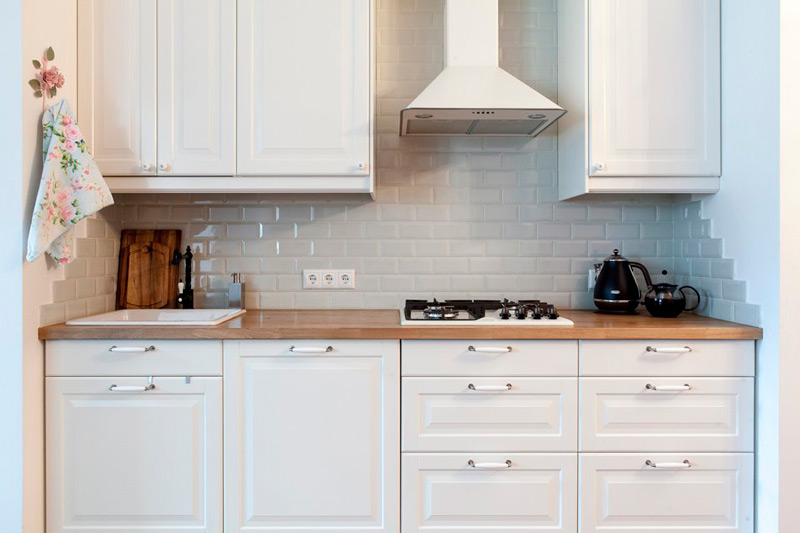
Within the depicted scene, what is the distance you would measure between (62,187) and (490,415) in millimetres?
1698

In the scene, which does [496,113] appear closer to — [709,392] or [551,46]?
[551,46]

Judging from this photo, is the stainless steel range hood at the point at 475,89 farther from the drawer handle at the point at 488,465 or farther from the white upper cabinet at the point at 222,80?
the drawer handle at the point at 488,465

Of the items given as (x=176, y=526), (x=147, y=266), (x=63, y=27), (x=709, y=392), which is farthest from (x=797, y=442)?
(x=63, y=27)

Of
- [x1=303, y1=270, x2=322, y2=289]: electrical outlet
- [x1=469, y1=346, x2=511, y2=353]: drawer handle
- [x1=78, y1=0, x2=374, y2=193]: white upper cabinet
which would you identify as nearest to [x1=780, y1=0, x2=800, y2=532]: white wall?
[x1=469, y1=346, x2=511, y2=353]: drawer handle

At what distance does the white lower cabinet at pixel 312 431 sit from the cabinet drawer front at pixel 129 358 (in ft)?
0.37

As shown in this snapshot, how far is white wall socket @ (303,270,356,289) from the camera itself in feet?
8.25

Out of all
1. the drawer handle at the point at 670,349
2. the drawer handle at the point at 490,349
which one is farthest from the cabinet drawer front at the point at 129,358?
the drawer handle at the point at 670,349

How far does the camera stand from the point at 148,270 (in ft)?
8.06

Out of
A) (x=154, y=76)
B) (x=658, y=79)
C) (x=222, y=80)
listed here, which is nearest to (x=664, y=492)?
(x=658, y=79)

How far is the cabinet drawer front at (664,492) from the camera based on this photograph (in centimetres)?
190

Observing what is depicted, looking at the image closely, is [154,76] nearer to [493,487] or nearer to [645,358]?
[493,487]

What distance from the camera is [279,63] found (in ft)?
6.98

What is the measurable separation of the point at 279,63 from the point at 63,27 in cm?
79

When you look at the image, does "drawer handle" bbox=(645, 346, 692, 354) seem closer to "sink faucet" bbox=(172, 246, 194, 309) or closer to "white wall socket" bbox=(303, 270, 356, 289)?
"white wall socket" bbox=(303, 270, 356, 289)
